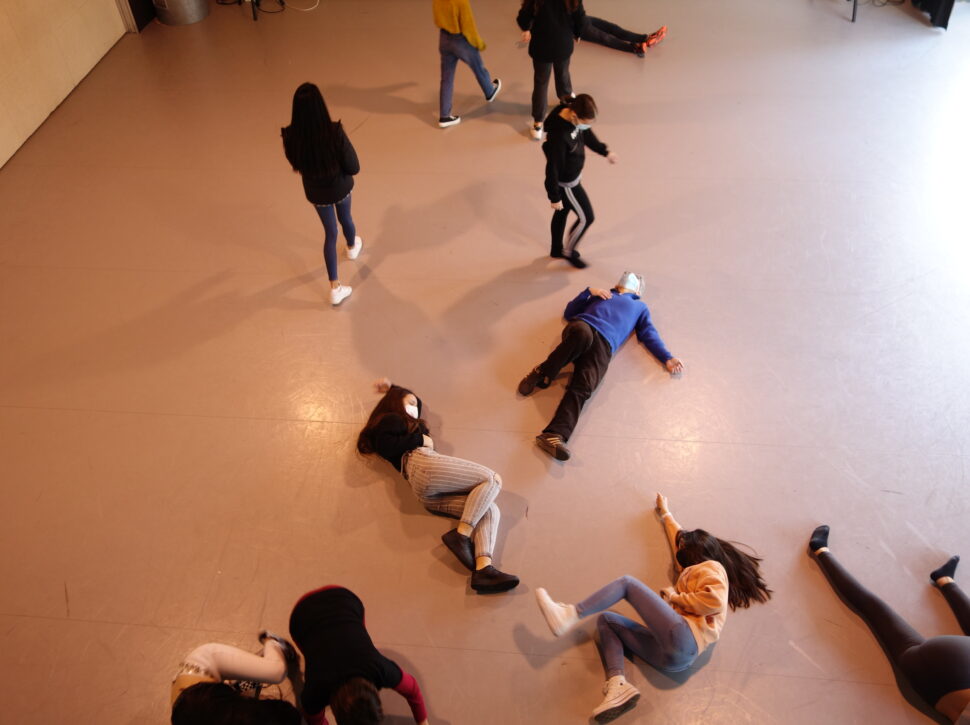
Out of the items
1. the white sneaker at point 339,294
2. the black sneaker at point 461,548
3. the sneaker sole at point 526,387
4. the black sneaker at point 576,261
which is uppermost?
the white sneaker at point 339,294

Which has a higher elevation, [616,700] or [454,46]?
[454,46]

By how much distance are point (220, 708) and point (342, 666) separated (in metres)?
0.43

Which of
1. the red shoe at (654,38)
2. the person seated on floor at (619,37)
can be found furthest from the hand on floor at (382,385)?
the red shoe at (654,38)

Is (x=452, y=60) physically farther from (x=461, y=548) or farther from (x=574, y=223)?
(x=461, y=548)

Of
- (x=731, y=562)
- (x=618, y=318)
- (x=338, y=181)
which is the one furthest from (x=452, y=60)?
(x=731, y=562)

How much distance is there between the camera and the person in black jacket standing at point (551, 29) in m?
4.75

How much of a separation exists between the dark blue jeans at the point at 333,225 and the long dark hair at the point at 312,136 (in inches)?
10.5

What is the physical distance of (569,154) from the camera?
13.1 feet

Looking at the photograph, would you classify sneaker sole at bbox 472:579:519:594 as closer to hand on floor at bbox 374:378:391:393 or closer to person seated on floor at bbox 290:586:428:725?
person seated on floor at bbox 290:586:428:725

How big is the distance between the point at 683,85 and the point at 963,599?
450 cm

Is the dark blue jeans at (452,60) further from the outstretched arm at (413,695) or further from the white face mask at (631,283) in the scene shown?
the outstretched arm at (413,695)

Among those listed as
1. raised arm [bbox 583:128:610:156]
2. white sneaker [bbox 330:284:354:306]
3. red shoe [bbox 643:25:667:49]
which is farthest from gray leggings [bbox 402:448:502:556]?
red shoe [bbox 643:25:667:49]

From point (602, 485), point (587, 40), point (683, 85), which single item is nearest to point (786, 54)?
point (683, 85)

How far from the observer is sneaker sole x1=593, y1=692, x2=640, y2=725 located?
289 centimetres
